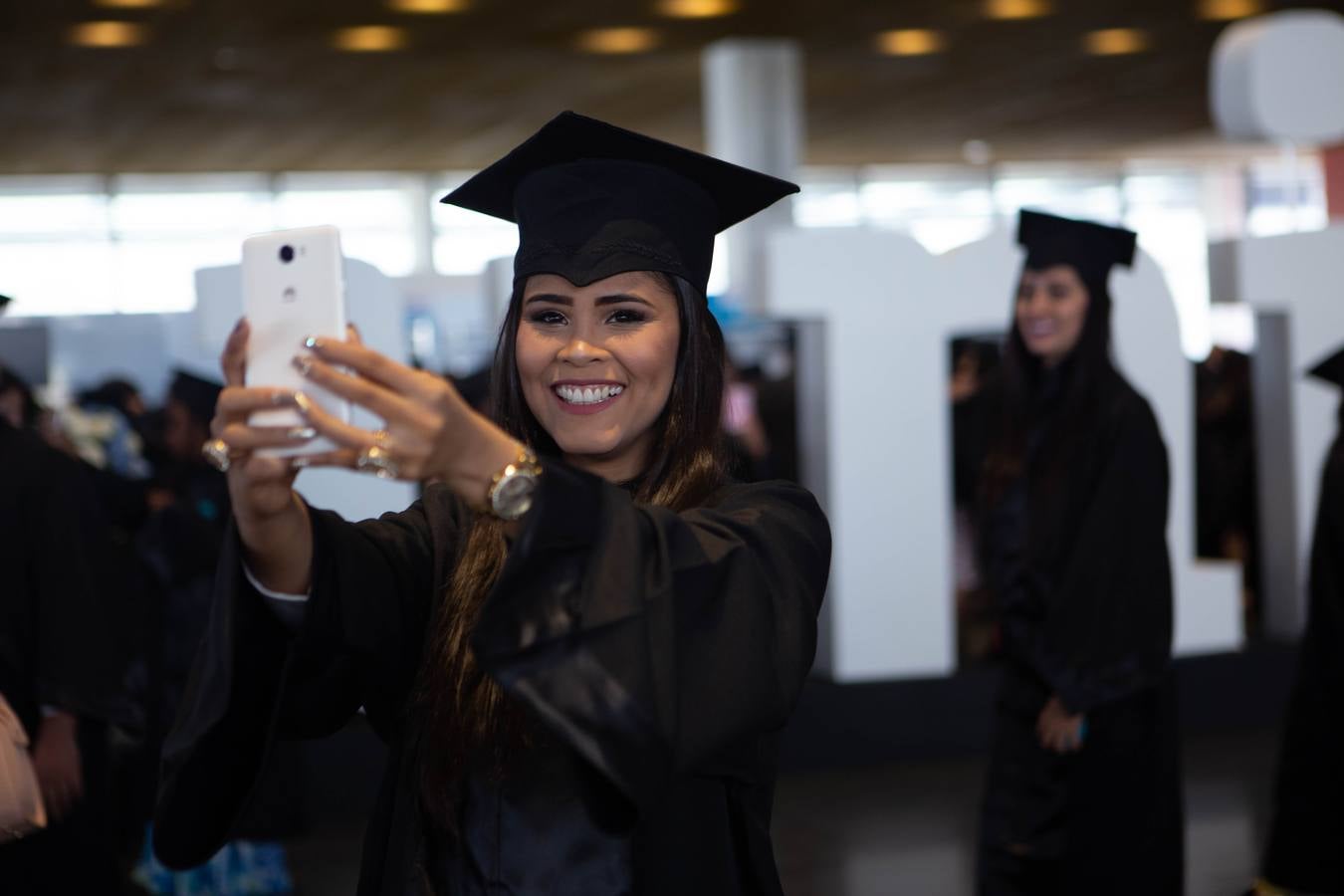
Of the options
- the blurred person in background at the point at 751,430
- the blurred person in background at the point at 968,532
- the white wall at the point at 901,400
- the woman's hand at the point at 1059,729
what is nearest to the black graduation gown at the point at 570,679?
the woman's hand at the point at 1059,729

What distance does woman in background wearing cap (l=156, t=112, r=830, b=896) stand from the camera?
1.26m

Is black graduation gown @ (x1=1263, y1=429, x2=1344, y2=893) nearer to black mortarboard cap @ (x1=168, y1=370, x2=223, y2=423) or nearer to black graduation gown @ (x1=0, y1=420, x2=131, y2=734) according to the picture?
black graduation gown @ (x1=0, y1=420, x2=131, y2=734)

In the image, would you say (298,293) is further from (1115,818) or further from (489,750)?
Answer: (1115,818)

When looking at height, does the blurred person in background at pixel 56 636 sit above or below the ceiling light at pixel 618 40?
below

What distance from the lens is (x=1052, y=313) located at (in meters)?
3.80

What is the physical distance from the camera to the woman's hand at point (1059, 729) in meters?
3.37

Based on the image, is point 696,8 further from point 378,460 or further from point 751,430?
point 378,460

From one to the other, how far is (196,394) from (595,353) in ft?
10.8

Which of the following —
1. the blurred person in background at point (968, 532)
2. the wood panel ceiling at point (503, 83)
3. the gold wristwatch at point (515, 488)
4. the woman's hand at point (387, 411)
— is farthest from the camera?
the wood panel ceiling at point (503, 83)

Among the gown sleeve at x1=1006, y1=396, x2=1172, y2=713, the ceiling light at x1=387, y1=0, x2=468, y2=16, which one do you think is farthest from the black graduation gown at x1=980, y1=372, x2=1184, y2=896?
the ceiling light at x1=387, y1=0, x2=468, y2=16

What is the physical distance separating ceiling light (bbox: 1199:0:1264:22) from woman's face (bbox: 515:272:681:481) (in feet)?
32.3

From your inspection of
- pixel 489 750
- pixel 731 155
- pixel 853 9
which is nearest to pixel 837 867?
pixel 489 750

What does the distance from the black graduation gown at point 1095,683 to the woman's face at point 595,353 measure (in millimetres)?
2006

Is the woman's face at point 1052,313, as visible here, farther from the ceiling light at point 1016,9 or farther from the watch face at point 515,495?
the ceiling light at point 1016,9
